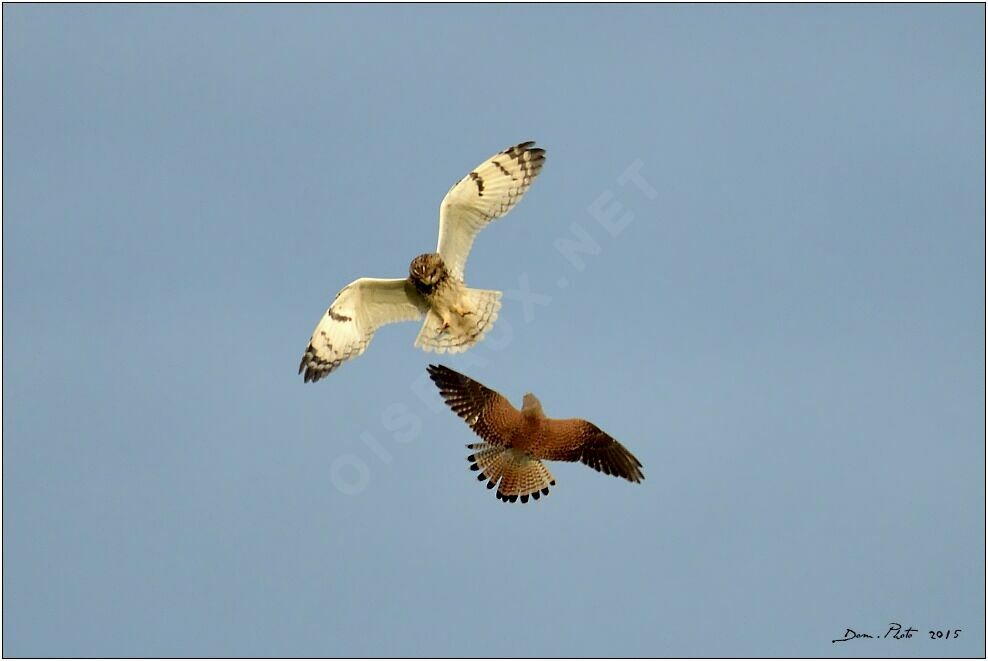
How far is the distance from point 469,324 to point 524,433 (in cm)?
255

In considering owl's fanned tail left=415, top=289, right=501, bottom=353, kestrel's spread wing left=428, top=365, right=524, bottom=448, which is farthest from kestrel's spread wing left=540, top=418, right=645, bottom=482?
owl's fanned tail left=415, top=289, right=501, bottom=353

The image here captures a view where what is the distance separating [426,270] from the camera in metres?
19.6

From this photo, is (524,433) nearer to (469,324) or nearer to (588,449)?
(588,449)

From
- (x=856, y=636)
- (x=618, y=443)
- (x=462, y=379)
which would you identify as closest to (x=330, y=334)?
(x=462, y=379)

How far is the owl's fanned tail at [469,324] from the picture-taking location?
20.1m

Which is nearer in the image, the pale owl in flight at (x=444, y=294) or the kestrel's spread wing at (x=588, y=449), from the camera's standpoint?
the kestrel's spread wing at (x=588, y=449)

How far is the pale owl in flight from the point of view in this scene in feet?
64.6

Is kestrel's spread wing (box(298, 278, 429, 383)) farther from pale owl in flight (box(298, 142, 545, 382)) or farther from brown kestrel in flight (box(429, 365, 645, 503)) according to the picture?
brown kestrel in flight (box(429, 365, 645, 503))

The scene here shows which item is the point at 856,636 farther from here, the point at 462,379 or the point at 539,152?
the point at 539,152

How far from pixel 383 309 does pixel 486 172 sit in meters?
1.87

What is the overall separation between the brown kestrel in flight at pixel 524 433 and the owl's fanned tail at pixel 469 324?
175 cm

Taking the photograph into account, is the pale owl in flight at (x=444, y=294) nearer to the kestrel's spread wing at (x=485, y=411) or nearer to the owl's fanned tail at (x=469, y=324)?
the owl's fanned tail at (x=469, y=324)

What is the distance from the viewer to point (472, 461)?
18.5 m

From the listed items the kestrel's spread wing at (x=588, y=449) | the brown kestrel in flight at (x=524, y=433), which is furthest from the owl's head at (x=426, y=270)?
the kestrel's spread wing at (x=588, y=449)
